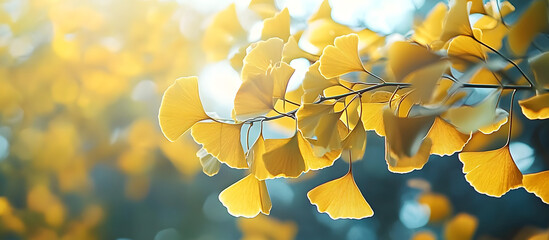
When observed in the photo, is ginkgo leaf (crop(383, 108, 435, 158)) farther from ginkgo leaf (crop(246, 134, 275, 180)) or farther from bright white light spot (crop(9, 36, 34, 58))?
bright white light spot (crop(9, 36, 34, 58))

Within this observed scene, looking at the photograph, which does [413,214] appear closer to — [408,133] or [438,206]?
[438,206]

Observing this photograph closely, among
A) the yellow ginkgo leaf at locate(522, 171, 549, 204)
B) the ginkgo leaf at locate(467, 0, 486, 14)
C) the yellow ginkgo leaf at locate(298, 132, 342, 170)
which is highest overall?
the ginkgo leaf at locate(467, 0, 486, 14)

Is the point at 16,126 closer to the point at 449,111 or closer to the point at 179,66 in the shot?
the point at 179,66

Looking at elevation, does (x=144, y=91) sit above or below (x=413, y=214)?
above

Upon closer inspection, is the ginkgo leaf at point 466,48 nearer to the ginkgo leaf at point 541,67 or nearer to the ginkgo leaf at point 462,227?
the ginkgo leaf at point 541,67

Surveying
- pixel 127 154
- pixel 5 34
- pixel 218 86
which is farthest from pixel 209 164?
pixel 5 34

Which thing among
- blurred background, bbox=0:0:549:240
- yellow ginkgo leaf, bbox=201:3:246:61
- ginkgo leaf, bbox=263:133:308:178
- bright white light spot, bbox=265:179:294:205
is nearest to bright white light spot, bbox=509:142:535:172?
blurred background, bbox=0:0:549:240

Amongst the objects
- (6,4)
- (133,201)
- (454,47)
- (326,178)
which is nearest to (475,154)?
(454,47)
